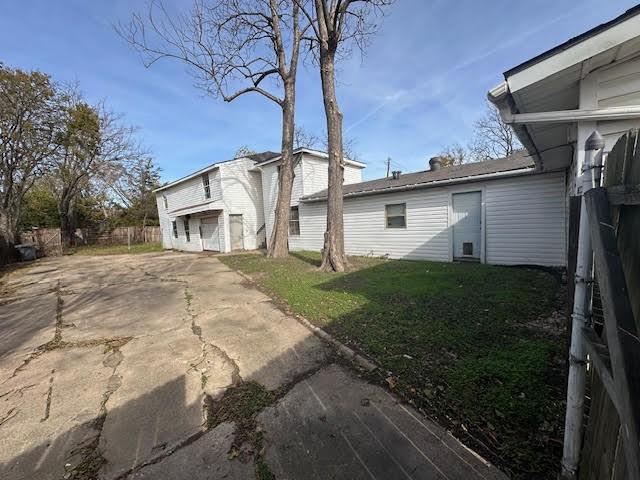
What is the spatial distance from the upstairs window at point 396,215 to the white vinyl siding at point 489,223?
16 centimetres

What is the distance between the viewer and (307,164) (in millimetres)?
15039

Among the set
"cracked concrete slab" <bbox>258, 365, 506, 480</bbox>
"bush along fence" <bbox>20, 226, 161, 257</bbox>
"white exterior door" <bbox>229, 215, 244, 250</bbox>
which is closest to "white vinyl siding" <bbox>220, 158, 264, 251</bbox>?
"white exterior door" <bbox>229, 215, 244, 250</bbox>

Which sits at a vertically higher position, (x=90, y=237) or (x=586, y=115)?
(x=586, y=115)

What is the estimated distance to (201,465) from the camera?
195 cm

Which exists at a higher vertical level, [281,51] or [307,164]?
[281,51]

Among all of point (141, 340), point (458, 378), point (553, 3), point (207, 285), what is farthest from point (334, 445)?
point (553, 3)

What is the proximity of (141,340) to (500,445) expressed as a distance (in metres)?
4.40

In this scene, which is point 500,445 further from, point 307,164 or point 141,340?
point 307,164

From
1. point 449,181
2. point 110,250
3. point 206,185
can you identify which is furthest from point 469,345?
point 110,250

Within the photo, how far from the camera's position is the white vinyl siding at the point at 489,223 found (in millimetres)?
7535

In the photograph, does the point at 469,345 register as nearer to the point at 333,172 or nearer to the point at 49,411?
the point at 49,411

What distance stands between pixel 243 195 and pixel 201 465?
16.0m

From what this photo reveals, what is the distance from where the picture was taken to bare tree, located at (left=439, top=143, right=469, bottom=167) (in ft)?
100

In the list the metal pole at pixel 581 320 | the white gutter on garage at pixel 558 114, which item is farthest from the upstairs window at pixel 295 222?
the metal pole at pixel 581 320
